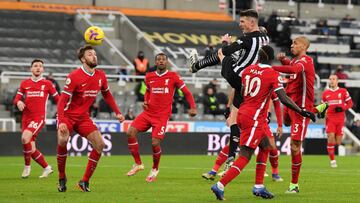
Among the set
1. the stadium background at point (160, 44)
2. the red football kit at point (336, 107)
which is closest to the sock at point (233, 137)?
the red football kit at point (336, 107)

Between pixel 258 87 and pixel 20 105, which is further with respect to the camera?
pixel 20 105

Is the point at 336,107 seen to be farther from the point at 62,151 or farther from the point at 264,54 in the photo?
the point at 264,54

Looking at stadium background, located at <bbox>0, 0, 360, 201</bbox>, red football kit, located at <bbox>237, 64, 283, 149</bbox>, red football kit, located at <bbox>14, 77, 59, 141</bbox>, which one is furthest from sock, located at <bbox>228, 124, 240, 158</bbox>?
stadium background, located at <bbox>0, 0, 360, 201</bbox>

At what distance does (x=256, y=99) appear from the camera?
13.6 meters

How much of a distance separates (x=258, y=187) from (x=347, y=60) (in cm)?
2943

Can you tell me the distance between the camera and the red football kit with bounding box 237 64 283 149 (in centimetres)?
1352

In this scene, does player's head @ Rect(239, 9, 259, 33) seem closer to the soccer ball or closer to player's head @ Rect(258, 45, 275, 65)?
player's head @ Rect(258, 45, 275, 65)

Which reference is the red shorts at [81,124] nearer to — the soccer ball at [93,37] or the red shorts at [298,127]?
the soccer ball at [93,37]

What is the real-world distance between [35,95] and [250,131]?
7851mm

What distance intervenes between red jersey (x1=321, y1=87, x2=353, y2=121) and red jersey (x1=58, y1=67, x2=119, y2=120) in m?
13.3

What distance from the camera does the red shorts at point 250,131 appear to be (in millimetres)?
13516

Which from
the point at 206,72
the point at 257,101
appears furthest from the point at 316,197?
the point at 206,72

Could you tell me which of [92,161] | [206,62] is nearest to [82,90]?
[92,161]

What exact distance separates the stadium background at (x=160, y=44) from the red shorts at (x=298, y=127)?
15.8 metres
